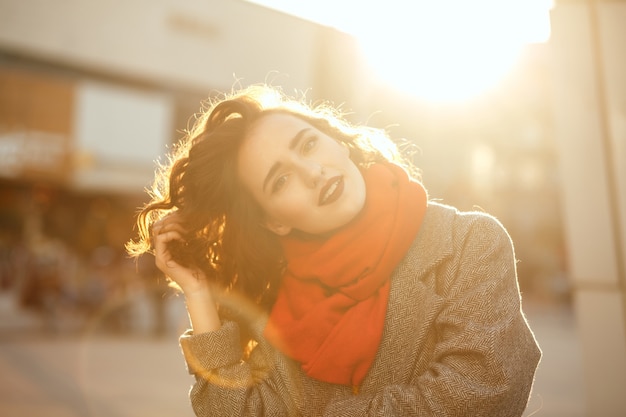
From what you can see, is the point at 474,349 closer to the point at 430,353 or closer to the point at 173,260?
the point at 430,353

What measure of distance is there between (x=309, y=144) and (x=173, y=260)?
51 cm

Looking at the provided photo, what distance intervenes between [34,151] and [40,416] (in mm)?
14817

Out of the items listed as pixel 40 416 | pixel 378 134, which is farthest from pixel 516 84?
pixel 378 134

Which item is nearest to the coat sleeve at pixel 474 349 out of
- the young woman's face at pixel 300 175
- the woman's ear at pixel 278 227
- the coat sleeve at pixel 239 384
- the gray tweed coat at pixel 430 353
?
the gray tweed coat at pixel 430 353

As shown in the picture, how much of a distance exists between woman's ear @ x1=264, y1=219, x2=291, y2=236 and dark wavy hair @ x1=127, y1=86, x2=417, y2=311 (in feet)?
0.10

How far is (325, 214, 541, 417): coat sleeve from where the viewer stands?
165cm

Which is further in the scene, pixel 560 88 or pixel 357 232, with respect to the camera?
pixel 560 88

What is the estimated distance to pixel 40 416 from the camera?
555 cm

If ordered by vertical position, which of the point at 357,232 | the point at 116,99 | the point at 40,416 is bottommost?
the point at 40,416

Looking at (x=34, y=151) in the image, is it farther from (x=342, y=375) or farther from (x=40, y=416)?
(x=342, y=375)

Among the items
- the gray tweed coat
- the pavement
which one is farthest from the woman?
the pavement

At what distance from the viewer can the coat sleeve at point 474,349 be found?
165 cm

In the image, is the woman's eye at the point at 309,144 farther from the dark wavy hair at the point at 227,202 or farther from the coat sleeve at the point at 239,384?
the coat sleeve at the point at 239,384

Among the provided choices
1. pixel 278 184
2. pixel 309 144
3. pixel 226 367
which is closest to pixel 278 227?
pixel 278 184
